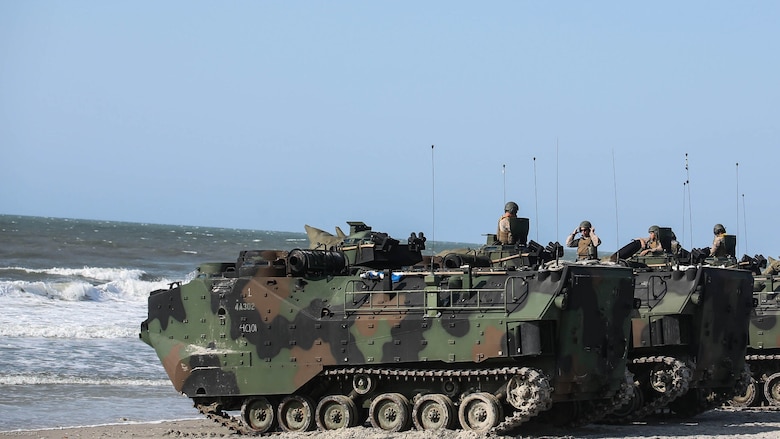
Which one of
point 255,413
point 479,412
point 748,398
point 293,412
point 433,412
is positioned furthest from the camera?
point 748,398

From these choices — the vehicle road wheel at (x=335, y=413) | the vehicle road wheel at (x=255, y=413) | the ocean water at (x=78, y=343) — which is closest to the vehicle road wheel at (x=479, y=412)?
the vehicle road wheel at (x=335, y=413)

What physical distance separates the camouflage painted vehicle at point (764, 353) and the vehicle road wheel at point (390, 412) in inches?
346

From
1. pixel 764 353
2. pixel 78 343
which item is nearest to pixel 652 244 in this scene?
pixel 764 353

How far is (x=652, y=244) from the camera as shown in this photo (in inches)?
1144

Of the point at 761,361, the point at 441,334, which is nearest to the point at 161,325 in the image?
the point at 441,334

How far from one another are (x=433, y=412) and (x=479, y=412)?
757mm

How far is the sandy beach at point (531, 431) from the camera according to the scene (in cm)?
2080

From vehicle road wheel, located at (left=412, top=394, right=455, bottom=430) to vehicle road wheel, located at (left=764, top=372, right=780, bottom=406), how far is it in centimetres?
933

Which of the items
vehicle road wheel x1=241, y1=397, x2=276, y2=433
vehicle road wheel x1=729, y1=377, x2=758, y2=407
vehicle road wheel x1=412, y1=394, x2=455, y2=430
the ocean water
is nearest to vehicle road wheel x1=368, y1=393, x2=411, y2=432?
vehicle road wheel x1=412, y1=394, x2=455, y2=430

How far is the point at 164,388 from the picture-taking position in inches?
1187

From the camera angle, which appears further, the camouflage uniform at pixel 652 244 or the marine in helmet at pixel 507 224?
the camouflage uniform at pixel 652 244

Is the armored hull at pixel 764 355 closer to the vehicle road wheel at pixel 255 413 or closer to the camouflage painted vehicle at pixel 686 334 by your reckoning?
the camouflage painted vehicle at pixel 686 334

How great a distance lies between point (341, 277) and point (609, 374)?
4301 mm

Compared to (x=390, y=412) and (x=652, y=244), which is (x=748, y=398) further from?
(x=390, y=412)
